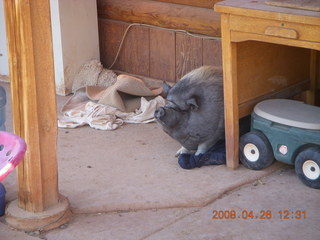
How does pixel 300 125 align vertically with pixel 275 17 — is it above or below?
below

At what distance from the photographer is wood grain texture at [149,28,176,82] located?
18.5 feet

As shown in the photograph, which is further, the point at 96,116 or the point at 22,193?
the point at 96,116

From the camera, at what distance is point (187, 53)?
5535 millimetres

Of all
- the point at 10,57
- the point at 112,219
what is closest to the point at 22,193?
the point at 112,219

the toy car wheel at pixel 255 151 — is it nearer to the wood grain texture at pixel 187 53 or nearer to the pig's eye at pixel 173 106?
the pig's eye at pixel 173 106

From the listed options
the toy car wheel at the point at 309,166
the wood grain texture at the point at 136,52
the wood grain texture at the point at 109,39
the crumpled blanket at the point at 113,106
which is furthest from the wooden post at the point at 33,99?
the wood grain texture at the point at 109,39

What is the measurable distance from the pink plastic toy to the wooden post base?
703mm

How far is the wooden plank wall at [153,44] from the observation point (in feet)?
17.7

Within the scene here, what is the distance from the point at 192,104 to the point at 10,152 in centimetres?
171

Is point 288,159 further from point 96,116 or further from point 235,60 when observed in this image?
point 96,116

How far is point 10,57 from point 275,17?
1.44 metres

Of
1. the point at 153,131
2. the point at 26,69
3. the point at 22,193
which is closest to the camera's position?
the point at 26,69

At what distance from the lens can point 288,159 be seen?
13.3 ft

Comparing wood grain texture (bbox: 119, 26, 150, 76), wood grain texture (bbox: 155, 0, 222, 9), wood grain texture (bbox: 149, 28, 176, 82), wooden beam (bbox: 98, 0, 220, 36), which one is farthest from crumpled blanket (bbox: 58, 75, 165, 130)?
wood grain texture (bbox: 155, 0, 222, 9)
